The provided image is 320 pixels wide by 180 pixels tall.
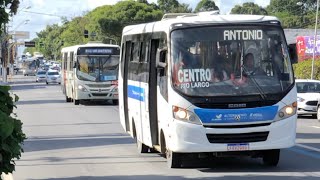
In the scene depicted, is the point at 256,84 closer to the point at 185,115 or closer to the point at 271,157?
the point at 185,115

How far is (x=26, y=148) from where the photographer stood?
631 inches

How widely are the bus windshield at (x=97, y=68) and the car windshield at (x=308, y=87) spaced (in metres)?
9.17

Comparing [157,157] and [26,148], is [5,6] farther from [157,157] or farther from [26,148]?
[26,148]

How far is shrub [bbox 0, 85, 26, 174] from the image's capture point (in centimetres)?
780

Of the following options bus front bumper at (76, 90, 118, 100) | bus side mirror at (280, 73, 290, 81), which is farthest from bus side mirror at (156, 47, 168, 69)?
bus front bumper at (76, 90, 118, 100)

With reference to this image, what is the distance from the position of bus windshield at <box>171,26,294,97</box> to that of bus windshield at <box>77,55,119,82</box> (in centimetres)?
1993

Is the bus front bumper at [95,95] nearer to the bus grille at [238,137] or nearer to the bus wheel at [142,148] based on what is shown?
the bus wheel at [142,148]

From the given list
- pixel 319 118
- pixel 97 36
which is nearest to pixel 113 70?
pixel 319 118

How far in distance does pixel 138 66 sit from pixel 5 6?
554 centimetres

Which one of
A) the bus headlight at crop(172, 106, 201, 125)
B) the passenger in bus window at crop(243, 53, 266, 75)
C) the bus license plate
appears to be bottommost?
A: the bus license plate

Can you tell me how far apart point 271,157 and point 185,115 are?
6.64 ft

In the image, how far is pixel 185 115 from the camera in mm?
10969

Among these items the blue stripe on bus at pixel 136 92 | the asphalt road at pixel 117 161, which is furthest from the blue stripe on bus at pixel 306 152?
the blue stripe on bus at pixel 136 92

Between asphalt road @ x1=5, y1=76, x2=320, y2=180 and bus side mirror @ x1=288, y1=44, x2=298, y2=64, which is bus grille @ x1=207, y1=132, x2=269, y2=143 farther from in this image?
bus side mirror @ x1=288, y1=44, x2=298, y2=64
